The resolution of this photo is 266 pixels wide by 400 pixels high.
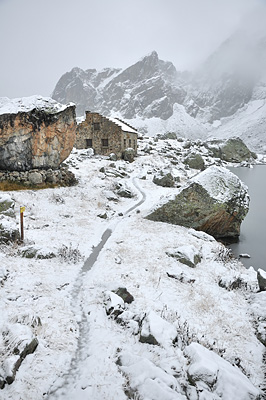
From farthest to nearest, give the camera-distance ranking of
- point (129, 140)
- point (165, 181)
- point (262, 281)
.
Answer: point (129, 140), point (165, 181), point (262, 281)

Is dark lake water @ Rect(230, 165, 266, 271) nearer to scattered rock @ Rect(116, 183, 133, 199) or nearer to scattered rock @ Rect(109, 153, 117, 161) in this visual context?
scattered rock @ Rect(116, 183, 133, 199)

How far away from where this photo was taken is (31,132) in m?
17.5

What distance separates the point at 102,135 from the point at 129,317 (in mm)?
38248

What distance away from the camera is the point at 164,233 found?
1308 centimetres

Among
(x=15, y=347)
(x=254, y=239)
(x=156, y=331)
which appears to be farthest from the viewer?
(x=254, y=239)

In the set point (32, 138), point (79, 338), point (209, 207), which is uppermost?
point (32, 138)

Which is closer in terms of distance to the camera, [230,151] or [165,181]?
[165,181]

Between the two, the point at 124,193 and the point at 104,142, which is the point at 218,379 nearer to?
the point at 124,193

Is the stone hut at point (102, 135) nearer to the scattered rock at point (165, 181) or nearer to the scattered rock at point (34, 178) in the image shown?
the scattered rock at point (165, 181)

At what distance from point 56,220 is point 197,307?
10.3 meters

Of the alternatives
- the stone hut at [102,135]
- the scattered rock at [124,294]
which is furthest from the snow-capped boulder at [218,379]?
the stone hut at [102,135]

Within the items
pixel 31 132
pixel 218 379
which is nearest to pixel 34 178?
pixel 31 132

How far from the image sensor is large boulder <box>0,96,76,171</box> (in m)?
16.9

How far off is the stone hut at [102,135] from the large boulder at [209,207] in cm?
2678
